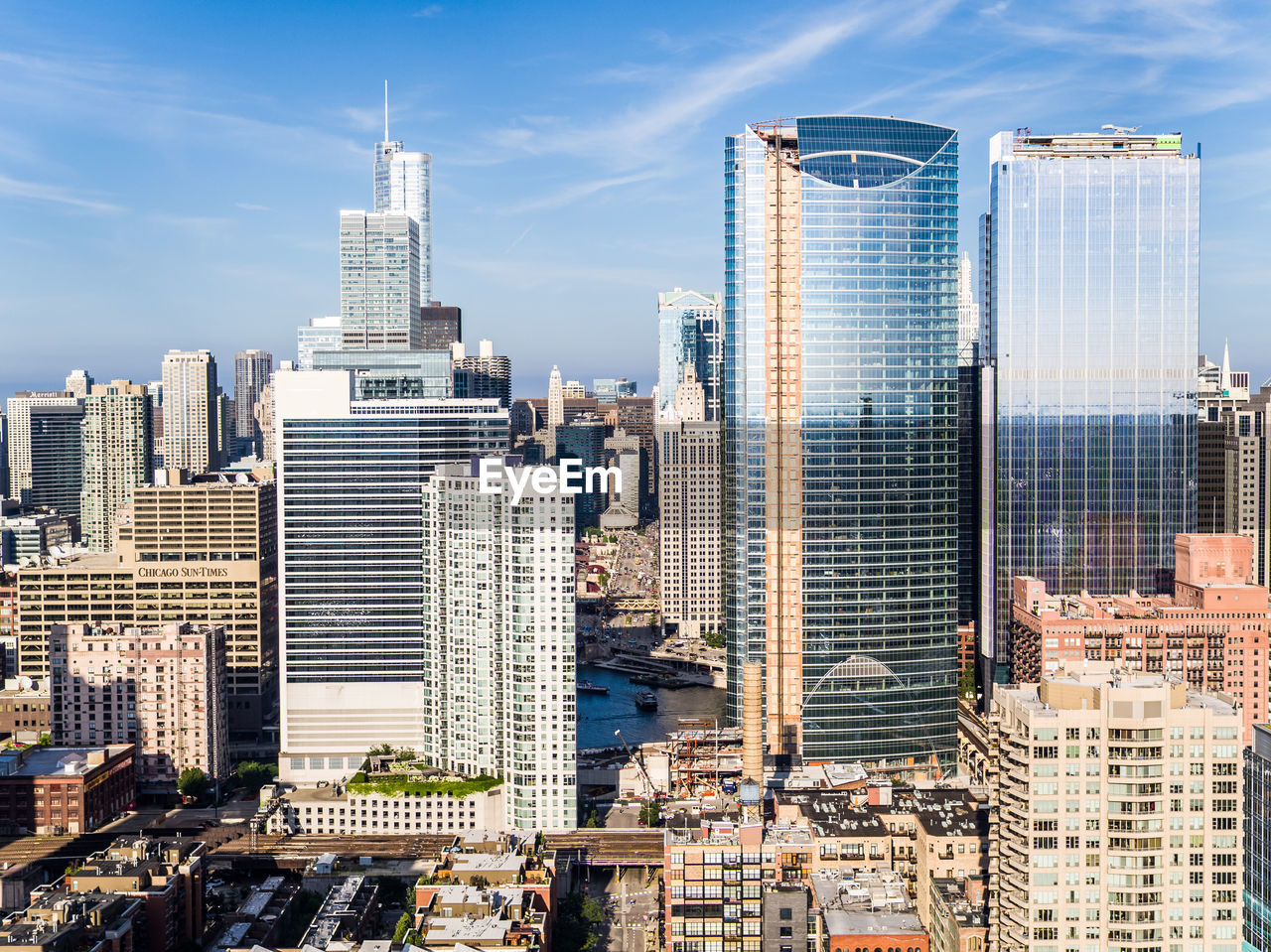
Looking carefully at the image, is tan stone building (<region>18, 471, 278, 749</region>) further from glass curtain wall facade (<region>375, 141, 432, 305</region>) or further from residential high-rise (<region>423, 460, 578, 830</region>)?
glass curtain wall facade (<region>375, 141, 432, 305</region>)

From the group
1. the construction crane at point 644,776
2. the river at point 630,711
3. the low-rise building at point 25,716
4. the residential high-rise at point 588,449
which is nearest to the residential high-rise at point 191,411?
the residential high-rise at point 588,449

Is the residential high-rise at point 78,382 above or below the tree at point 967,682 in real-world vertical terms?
above

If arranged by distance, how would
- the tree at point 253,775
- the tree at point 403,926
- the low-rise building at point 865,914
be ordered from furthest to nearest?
the tree at point 253,775 < the tree at point 403,926 < the low-rise building at point 865,914

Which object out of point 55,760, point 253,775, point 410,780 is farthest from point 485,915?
point 253,775

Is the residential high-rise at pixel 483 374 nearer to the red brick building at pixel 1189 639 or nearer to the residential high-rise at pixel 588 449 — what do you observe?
the residential high-rise at pixel 588 449

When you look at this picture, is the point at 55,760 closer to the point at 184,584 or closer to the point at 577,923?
the point at 184,584

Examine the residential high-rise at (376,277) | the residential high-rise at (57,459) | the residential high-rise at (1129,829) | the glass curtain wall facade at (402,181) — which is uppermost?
the glass curtain wall facade at (402,181)
